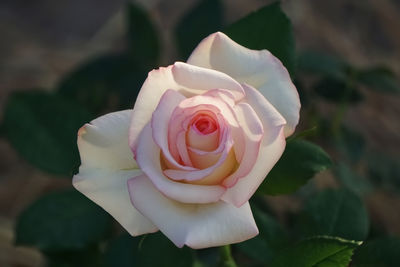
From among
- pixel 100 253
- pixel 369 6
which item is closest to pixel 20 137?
pixel 100 253

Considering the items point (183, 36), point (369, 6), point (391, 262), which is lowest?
point (369, 6)

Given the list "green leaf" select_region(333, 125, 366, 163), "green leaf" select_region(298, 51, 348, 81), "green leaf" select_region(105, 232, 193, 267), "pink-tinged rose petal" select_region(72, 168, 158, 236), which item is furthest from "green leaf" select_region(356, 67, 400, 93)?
"pink-tinged rose petal" select_region(72, 168, 158, 236)

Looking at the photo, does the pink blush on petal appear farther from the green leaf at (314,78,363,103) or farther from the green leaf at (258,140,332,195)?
the green leaf at (314,78,363,103)

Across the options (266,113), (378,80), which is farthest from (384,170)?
Result: (266,113)

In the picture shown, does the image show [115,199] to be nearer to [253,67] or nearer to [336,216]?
[253,67]

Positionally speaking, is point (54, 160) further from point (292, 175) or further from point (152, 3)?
point (152, 3)

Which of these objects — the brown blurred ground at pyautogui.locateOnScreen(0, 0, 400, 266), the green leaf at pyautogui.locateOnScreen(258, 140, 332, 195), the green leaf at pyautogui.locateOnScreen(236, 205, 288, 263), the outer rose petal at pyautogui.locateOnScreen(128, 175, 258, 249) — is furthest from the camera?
the brown blurred ground at pyautogui.locateOnScreen(0, 0, 400, 266)

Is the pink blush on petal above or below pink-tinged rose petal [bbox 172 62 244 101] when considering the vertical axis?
below
